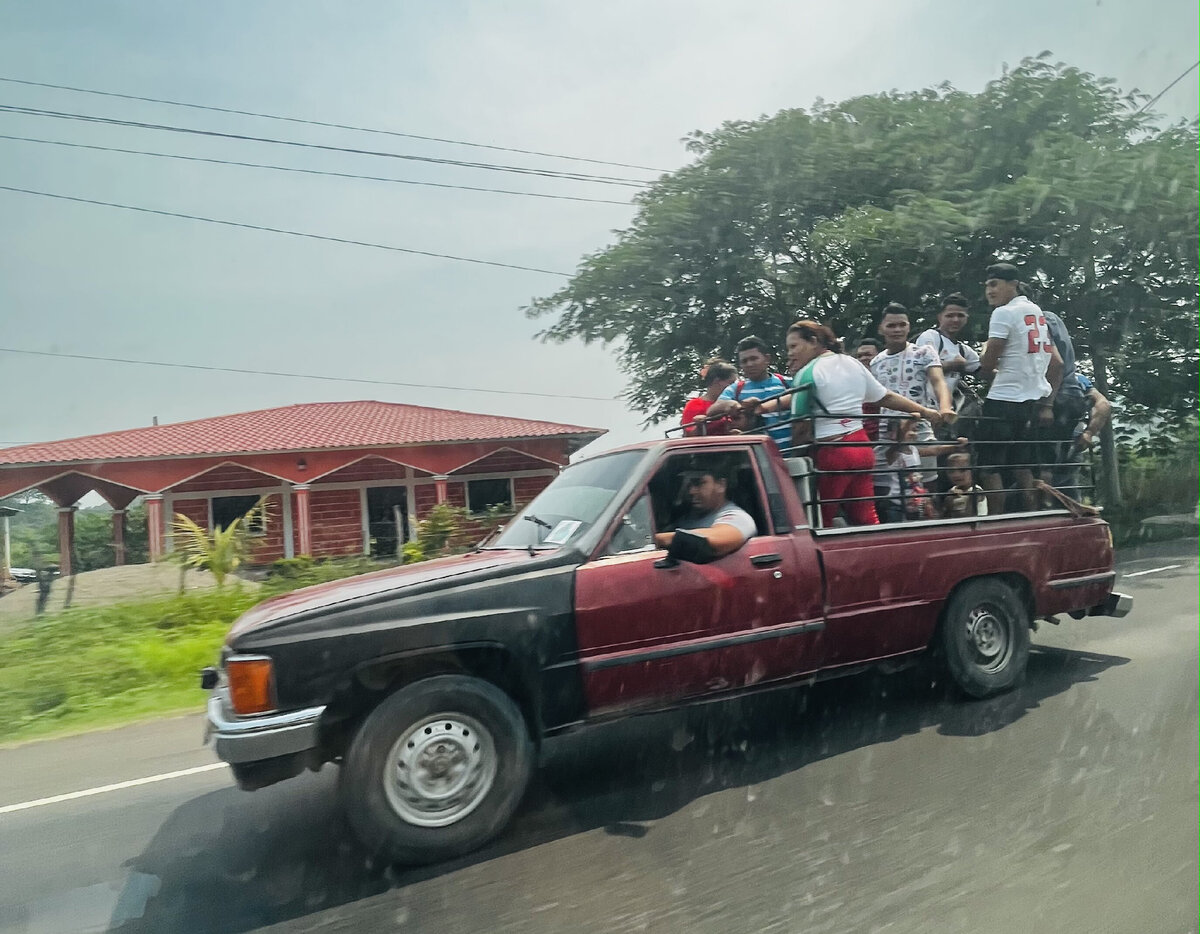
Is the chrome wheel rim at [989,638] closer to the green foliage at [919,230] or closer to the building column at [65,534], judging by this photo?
the green foliage at [919,230]

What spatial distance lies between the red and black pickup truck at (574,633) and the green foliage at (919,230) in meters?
12.0

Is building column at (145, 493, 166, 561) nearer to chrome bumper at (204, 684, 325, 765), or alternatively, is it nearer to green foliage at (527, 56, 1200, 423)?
green foliage at (527, 56, 1200, 423)

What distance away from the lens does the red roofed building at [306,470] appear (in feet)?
68.7

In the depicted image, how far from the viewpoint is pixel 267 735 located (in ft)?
11.4

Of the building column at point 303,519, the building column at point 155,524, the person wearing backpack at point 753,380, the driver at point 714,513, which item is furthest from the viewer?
the building column at point 303,519

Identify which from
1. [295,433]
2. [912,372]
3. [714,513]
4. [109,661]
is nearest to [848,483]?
[714,513]

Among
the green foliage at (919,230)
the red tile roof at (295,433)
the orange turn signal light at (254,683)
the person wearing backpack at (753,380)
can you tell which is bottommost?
the orange turn signal light at (254,683)

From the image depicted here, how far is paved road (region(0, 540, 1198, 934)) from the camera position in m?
3.04

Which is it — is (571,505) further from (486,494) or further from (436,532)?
(486,494)

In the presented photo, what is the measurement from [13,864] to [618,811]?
279 cm

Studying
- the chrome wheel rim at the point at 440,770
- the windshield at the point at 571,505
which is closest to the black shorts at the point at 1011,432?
the windshield at the point at 571,505

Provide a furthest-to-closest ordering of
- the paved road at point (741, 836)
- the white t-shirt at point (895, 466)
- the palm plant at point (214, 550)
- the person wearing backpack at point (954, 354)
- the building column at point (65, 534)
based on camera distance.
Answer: the building column at point (65, 534) → the palm plant at point (214, 550) → the person wearing backpack at point (954, 354) → the white t-shirt at point (895, 466) → the paved road at point (741, 836)

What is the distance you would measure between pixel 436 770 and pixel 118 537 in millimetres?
25477

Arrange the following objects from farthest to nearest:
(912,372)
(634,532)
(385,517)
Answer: (385,517) → (912,372) → (634,532)
